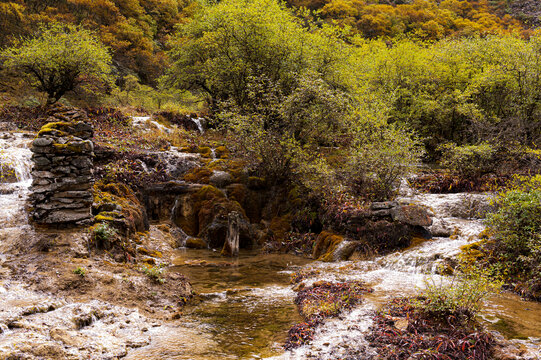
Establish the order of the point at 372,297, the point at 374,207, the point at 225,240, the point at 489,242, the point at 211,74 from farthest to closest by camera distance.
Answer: the point at 211,74, the point at 225,240, the point at 374,207, the point at 489,242, the point at 372,297

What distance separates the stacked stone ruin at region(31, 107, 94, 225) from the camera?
27.2 feet

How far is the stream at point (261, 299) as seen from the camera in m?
4.85

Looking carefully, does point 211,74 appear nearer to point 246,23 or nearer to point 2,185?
point 246,23

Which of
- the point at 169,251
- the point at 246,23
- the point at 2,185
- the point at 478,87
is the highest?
the point at 246,23

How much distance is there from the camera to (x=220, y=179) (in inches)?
591

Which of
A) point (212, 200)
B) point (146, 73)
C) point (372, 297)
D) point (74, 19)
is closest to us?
point (372, 297)

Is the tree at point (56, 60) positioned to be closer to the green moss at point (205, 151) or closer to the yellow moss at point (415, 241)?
the green moss at point (205, 151)

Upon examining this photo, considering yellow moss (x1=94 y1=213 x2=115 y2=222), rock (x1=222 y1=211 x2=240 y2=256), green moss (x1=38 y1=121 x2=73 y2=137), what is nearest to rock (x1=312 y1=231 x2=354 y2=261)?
rock (x1=222 y1=211 x2=240 y2=256)

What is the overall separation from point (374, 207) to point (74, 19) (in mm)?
33220

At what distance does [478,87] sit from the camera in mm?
20406

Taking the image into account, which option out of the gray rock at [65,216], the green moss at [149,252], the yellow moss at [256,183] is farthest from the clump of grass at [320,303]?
the yellow moss at [256,183]

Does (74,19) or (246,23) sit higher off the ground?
(74,19)

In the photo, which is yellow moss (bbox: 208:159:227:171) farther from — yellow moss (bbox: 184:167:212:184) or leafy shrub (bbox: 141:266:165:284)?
leafy shrub (bbox: 141:266:165:284)

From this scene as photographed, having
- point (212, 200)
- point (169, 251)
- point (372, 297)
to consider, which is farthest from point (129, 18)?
point (372, 297)
